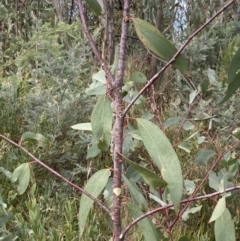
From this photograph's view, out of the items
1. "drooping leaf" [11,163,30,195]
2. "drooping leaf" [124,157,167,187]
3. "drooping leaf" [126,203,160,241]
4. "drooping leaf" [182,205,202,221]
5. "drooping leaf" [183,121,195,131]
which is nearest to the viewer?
"drooping leaf" [124,157,167,187]

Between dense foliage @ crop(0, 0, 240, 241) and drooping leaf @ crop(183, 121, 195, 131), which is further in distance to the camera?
drooping leaf @ crop(183, 121, 195, 131)

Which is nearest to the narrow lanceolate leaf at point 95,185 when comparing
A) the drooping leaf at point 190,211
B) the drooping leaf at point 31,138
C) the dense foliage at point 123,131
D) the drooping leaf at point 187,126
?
the dense foliage at point 123,131

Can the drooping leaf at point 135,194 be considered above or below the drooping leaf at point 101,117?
below

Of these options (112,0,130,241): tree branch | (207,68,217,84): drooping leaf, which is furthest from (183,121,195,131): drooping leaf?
(112,0,130,241): tree branch

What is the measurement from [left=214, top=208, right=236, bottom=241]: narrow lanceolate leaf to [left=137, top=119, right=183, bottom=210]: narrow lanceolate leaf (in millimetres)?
192

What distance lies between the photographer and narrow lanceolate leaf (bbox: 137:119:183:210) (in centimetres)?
70

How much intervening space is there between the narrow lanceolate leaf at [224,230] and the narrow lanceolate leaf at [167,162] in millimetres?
192

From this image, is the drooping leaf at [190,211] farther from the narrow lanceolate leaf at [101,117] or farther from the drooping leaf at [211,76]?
the narrow lanceolate leaf at [101,117]

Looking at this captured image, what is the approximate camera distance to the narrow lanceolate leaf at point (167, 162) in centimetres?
70

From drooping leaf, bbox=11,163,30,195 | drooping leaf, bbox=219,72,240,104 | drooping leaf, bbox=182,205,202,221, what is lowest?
drooping leaf, bbox=182,205,202,221

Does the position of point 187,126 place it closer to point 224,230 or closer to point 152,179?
point 224,230

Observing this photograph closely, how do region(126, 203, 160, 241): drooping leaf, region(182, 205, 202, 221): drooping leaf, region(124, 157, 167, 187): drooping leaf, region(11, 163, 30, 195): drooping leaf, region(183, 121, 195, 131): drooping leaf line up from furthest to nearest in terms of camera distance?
1. region(183, 121, 195, 131): drooping leaf
2. region(182, 205, 202, 221): drooping leaf
3. region(11, 163, 30, 195): drooping leaf
4. region(126, 203, 160, 241): drooping leaf
5. region(124, 157, 167, 187): drooping leaf

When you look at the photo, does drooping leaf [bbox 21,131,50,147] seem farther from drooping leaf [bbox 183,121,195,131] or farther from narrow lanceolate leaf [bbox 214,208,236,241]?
drooping leaf [bbox 183,121,195,131]

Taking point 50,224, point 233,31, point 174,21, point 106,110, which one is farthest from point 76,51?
point 106,110
